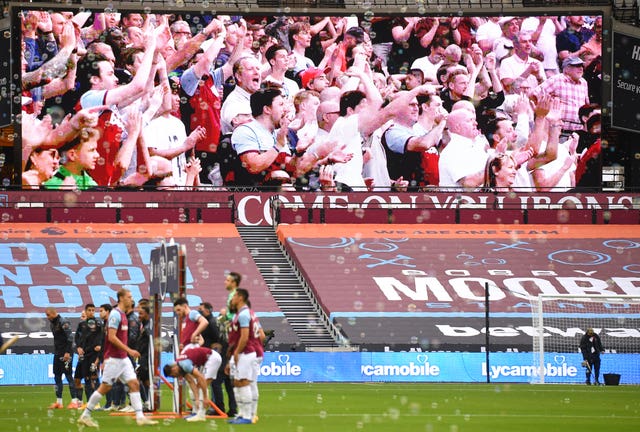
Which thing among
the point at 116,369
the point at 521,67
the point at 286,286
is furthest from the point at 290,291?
the point at 116,369

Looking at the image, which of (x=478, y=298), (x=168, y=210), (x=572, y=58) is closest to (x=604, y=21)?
(x=572, y=58)

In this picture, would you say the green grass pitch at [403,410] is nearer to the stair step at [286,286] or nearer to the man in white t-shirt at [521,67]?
the stair step at [286,286]

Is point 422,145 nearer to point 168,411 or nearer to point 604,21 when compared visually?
point 604,21

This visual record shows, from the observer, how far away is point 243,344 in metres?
17.4

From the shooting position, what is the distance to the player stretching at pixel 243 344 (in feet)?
57.3

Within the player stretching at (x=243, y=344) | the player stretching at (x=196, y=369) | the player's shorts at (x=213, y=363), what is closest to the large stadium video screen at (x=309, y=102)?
the player stretching at (x=196, y=369)

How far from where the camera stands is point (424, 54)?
155 ft

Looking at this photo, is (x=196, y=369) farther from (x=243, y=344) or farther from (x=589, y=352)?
(x=589, y=352)

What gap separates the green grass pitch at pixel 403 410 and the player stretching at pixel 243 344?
2.13 feet

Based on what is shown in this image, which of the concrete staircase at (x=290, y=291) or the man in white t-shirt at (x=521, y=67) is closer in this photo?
the concrete staircase at (x=290, y=291)

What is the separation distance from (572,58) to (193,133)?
1484cm

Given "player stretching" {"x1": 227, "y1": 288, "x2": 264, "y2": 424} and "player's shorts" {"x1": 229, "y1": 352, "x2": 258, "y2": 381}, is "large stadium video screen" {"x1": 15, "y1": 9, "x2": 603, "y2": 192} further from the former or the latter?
"player's shorts" {"x1": 229, "y1": 352, "x2": 258, "y2": 381}

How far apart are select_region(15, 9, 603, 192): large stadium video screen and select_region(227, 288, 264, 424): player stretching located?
1104 inches

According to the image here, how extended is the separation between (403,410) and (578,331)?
57.8 feet
